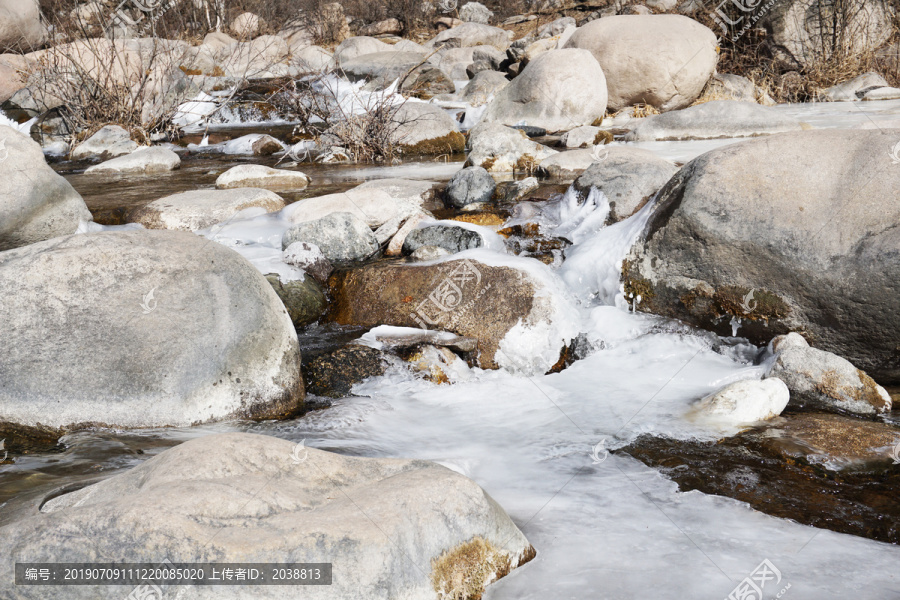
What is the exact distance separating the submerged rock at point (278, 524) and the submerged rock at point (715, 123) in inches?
340

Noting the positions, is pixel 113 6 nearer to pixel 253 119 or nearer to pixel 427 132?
pixel 253 119

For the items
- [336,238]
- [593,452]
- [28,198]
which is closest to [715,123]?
[336,238]

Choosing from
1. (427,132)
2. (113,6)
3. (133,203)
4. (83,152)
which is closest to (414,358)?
(133,203)

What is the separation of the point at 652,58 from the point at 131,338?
1072cm

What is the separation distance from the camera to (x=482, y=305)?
14.4 ft

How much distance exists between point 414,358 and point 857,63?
12635 mm

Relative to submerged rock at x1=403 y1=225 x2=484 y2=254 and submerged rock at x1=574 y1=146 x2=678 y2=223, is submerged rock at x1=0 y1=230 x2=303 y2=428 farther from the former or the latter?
submerged rock at x1=574 y1=146 x2=678 y2=223

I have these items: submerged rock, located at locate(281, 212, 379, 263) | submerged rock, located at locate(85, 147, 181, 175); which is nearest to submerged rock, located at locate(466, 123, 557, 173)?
submerged rock, located at locate(281, 212, 379, 263)

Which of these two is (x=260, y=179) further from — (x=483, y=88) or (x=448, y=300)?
(x=483, y=88)

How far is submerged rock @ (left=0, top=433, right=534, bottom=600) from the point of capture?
1.74 m

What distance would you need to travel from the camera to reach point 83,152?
32.5ft

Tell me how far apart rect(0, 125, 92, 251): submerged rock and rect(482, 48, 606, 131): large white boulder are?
23.2ft

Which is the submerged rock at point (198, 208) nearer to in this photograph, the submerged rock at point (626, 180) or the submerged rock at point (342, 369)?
the submerged rock at point (342, 369)

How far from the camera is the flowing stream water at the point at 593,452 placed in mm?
2197
